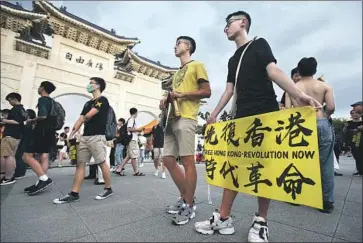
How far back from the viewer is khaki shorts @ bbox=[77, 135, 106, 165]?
3039mm

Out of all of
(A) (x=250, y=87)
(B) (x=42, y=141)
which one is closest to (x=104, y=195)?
(B) (x=42, y=141)

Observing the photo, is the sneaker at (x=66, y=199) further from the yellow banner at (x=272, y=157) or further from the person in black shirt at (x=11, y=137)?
the person in black shirt at (x=11, y=137)

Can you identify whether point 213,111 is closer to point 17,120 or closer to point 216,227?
point 216,227

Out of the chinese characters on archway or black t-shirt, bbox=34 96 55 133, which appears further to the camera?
the chinese characters on archway

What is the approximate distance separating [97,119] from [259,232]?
99.9 inches

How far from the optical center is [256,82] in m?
1.71

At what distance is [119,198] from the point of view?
9.94 ft

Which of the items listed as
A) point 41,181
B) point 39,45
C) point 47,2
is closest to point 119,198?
point 41,181

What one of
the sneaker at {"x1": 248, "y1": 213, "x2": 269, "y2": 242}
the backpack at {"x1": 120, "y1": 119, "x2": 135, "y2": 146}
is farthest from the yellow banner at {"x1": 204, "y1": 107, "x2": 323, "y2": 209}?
the backpack at {"x1": 120, "y1": 119, "x2": 135, "y2": 146}

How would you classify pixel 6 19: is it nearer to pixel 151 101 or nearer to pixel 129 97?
pixel 129 97

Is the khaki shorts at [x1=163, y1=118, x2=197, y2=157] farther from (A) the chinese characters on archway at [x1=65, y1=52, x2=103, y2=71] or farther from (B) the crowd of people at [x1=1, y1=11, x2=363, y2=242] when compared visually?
(A) the chinese characters on archway at [x1=65, y1=52, x2=103, y2=71]

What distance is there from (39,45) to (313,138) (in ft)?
50.6

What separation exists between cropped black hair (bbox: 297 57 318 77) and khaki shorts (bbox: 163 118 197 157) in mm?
1534

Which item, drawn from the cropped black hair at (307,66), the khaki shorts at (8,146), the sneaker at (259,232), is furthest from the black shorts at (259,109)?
the khaki shorts at (8,146)
